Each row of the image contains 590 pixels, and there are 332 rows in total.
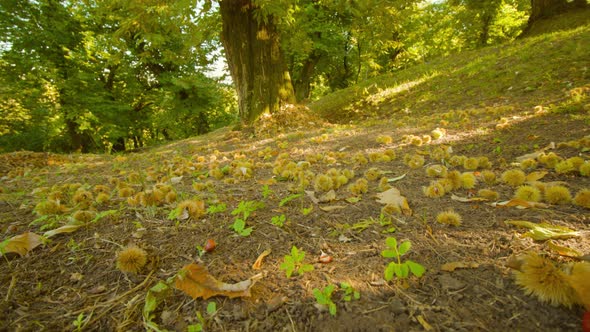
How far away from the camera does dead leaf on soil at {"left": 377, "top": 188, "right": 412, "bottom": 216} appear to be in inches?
62.5

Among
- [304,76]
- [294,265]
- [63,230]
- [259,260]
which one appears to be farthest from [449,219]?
[304,76]

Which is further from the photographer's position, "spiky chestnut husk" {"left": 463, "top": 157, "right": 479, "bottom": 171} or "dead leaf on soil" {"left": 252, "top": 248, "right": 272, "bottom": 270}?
"spiky chestnut husk" {"left": 463, "top": 157, "right": 479, "bottom": 171}

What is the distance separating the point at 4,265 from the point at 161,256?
0.76m

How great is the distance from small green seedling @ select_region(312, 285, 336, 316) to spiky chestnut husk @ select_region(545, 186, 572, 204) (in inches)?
55.7

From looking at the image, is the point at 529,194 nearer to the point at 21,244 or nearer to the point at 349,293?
the point at 349,293

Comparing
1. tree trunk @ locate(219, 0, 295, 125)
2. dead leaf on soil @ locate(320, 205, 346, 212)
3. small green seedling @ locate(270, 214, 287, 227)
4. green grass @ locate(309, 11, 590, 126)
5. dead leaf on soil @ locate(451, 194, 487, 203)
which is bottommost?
dead leaf on soil @ locate(451, 194, 487, 203)

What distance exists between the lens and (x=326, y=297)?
939mm

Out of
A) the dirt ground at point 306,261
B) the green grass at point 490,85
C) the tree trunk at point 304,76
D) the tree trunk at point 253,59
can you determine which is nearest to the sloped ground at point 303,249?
the dirt ground at point 306,261

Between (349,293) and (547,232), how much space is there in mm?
948

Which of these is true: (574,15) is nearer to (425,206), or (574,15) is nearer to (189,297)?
(425,206)

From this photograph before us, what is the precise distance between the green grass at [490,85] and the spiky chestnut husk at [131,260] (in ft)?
14.3

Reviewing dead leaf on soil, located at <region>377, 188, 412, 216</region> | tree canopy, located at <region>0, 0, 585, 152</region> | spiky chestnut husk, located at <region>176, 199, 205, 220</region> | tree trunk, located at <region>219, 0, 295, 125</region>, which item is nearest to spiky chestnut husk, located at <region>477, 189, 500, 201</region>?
dead leaf on soil, located at <region>377, 188, 412, 216</region>

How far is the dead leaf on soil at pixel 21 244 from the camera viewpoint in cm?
129

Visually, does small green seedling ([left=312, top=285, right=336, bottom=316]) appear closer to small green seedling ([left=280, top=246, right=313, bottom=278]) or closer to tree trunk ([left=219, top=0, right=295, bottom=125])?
small green seedling ([left=280, top=246, right=313, bottom=278])
